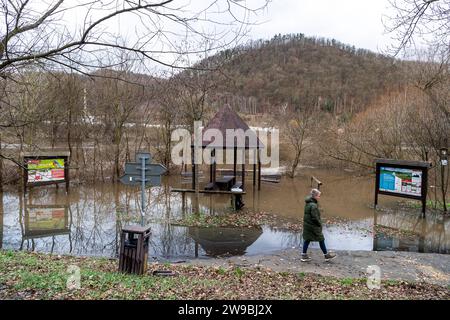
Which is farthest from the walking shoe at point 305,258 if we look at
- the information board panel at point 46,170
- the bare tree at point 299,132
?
the bare tree at point 299,132

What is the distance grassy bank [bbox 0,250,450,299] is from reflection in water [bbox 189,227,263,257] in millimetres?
2192

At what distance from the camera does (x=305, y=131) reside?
24688 mm

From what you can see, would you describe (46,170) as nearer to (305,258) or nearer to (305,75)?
(305,258)

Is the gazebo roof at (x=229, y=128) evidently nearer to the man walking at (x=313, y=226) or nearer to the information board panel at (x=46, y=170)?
the information board panel at (x=46, y=170)

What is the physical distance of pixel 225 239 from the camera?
33.2ft

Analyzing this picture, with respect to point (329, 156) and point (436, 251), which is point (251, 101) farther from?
point (436, 251)

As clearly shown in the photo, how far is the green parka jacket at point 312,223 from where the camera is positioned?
799 cm

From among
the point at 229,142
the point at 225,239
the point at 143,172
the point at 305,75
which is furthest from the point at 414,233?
the point at 305,75

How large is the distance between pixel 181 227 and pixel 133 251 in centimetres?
490

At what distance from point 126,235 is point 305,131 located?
19.7 metres

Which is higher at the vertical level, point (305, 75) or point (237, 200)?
point (305, 75)
